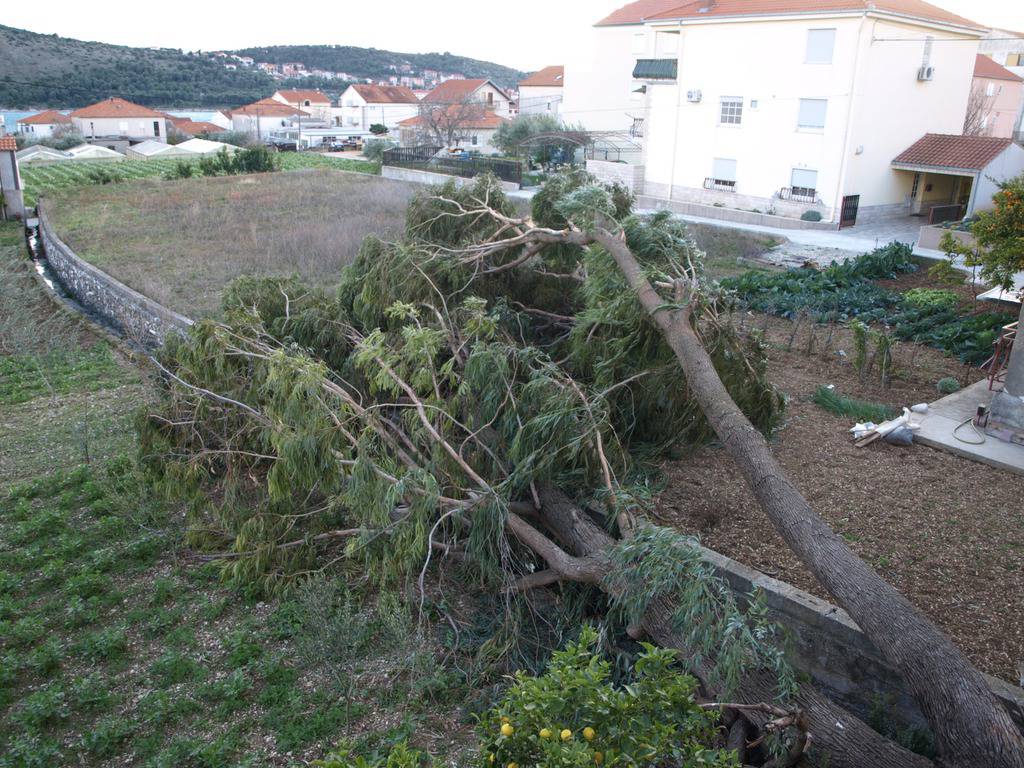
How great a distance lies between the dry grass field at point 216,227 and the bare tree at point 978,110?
26732 mm

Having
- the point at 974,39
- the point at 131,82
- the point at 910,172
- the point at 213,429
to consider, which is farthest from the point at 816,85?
the point at 131,82

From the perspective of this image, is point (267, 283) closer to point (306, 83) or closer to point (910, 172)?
point (910, 172)

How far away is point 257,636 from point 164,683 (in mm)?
696

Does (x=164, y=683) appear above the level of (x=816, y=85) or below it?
below

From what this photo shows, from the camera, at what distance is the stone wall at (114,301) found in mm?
13070

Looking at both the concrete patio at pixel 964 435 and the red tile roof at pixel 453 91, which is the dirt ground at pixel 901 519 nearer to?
the concrete patio at pixel 964 435

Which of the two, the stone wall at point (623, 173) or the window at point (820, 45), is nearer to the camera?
the window at point (820, 45)

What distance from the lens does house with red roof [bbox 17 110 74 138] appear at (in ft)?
239

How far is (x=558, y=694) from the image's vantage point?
2.98 meters

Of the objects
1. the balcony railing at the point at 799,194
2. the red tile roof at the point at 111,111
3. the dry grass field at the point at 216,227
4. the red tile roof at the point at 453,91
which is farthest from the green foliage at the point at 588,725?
the red tile roof at the point at 111,111

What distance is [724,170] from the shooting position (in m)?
28.2

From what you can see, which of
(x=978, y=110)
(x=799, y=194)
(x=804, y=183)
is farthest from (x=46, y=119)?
(x=978, y=110)

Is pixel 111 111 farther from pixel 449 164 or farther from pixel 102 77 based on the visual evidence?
pixel 449 164

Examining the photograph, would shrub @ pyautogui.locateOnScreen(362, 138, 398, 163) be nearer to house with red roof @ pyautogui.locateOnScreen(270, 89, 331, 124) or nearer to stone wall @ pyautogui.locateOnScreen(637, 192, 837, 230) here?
stone wall @ pyautogui.locateOnScreen(637, 192, 837, 230)
